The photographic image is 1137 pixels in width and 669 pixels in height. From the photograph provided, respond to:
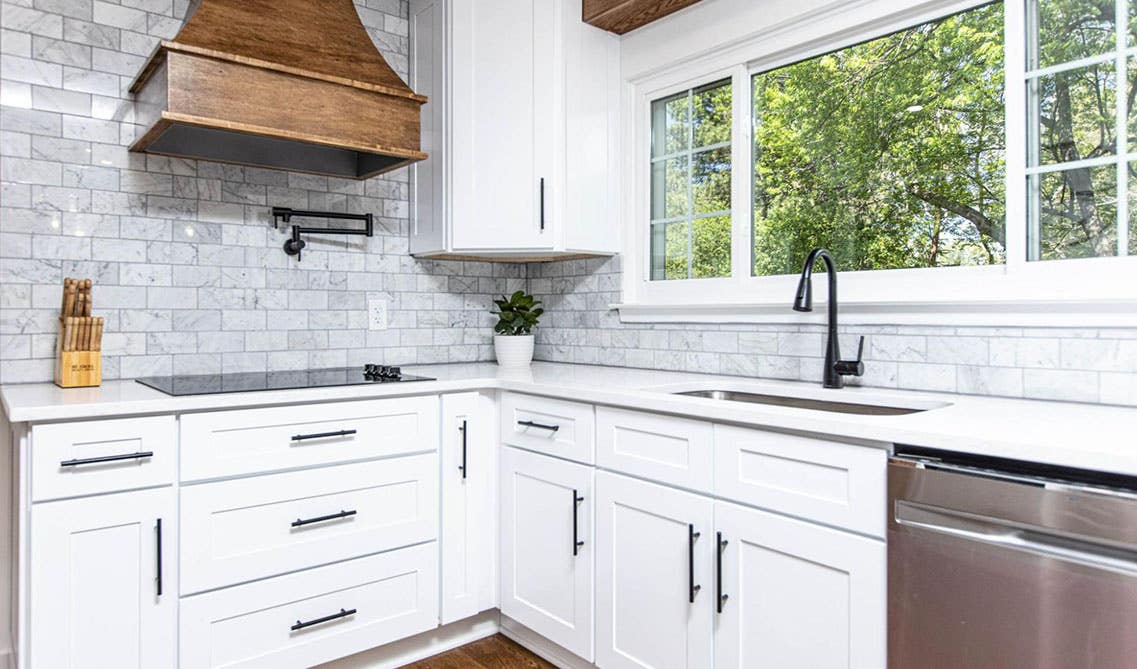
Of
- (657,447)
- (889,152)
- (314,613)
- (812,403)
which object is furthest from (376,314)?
(889,152)

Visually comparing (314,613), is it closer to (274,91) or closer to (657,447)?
(657,447)

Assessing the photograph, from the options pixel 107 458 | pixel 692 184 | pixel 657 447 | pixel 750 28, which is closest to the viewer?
pixel 107 458

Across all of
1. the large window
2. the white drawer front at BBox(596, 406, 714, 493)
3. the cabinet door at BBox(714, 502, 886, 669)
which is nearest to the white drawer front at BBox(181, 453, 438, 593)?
the white drawer front at BBox(596, 406, 714, 493)

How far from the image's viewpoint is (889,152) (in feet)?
6.73

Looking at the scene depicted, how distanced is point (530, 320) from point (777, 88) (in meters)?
1.26

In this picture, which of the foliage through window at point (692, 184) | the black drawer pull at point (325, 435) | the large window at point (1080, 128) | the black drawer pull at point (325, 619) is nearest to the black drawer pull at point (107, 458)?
the black drawer pull at point (325, 435)

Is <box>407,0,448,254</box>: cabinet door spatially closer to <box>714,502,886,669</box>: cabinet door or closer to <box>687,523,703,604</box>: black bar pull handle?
<box>687,523,703,604</box>: black bar pull handle

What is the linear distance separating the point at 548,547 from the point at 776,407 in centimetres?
94

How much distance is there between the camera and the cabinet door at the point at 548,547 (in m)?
2.05

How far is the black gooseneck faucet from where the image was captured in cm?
197

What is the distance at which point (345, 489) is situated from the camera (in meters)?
2.09

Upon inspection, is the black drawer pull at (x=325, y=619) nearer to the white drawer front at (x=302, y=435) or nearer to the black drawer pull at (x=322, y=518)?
the black drawer pull at (x=322, y=518)

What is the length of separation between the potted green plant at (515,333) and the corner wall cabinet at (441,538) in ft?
1.50

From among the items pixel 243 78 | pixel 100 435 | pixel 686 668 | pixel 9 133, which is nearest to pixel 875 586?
pixel 686 668
